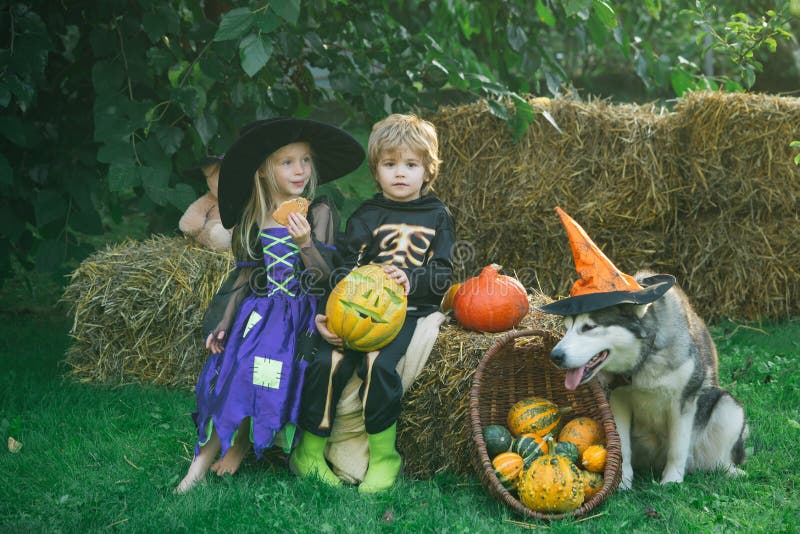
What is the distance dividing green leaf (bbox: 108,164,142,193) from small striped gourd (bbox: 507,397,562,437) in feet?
8.54

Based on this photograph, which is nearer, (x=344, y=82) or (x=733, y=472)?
(x=733, y=472)

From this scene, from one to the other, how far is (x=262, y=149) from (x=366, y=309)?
1.01m

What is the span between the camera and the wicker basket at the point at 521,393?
3.47 metres

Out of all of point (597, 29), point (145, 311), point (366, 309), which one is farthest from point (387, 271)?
point (597, 29)

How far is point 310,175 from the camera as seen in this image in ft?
13.9

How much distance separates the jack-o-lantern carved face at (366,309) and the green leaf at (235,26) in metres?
1.36

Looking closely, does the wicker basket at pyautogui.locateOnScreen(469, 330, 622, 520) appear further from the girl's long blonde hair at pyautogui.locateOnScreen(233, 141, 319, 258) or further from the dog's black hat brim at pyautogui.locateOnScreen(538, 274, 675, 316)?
the girl's long blonde hair at pyautogui.locateOnScreen(233, 141, 319, 258)

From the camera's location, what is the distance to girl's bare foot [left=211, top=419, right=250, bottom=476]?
390 centimetres

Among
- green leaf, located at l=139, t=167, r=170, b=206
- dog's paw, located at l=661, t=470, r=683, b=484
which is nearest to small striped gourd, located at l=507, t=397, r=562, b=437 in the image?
dog's paw, located at l=661, t=470, r=683, b=484

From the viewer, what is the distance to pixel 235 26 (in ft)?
13.2

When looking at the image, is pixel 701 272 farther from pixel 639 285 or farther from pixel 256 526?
pixel 256 526

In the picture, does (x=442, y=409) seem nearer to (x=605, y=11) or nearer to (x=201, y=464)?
(x=201, y=464)

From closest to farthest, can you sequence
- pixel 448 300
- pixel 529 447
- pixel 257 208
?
pixel 529 447
pixel 257 208
pixel 448 300

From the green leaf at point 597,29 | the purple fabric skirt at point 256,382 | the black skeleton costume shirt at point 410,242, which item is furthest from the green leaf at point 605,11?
the purple fabric skirt at point 256,382
